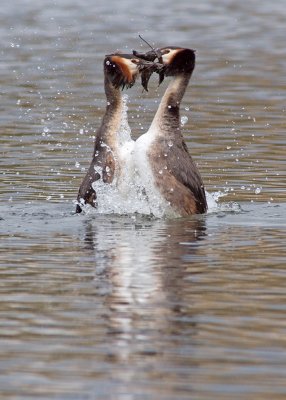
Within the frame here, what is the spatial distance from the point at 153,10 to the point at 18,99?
12.8 meters

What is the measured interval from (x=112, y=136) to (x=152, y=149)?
0.39 metres

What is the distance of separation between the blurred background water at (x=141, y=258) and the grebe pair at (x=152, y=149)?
24 centimetres

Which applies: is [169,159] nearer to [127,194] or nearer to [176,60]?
[127,194]

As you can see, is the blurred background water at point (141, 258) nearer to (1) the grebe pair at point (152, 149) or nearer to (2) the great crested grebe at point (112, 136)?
(1) the grebe pair at point (152, 149)

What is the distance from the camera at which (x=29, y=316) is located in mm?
8617

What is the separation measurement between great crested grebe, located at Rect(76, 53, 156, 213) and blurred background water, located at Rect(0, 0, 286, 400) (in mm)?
348

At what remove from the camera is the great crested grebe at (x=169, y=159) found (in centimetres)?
1227

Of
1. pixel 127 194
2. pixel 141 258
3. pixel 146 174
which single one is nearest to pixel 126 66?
pixel 146 174

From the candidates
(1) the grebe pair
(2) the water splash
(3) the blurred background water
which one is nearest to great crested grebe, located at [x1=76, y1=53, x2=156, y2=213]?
A: (1) the grebe pair

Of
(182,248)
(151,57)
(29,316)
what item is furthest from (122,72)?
(29,316)

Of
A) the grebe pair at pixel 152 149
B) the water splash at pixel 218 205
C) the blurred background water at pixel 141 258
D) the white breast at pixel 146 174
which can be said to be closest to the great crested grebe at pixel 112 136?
the grebe pair at pixel 152 149

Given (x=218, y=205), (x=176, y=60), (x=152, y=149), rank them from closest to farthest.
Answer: (x=152, y=149)
(x=176, y=60)
(x=218, y=205)

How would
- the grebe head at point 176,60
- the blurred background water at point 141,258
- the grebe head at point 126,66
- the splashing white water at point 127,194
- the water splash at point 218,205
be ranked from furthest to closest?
the water splash at point 218,205, the grebe head at point 176,60, the grebe head at point 126,66, the splashing white water at point 127,194, the blurred background water at point 141,258

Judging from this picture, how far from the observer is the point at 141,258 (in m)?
10.5
